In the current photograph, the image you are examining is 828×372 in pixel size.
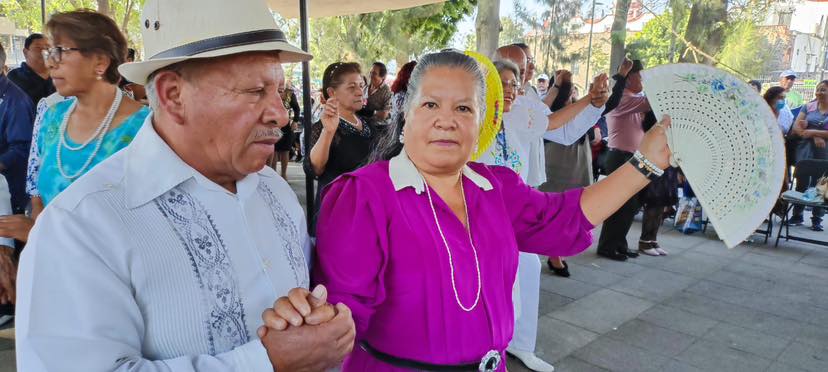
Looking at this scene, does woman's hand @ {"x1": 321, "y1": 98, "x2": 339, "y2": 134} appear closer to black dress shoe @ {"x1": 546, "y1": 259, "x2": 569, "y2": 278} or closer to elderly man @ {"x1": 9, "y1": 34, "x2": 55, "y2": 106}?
elderly man @ {"x1": 9, "y1": 34, "x2": 55, "y2": 106}

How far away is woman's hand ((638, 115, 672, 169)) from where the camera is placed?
180 centimetres

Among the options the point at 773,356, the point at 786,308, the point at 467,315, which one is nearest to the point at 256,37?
the point at 467,315

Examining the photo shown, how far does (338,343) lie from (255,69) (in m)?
0.62

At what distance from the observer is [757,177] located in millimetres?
1692

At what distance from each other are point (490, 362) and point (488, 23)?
10.9 m

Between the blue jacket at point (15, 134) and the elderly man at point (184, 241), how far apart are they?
2794 millimetres

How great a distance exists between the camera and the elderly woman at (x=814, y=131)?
778 cm

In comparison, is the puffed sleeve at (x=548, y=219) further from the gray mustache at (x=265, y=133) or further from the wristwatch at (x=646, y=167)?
the gray mustache at (x=265, y=133)

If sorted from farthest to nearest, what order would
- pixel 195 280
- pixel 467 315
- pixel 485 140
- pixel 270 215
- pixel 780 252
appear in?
pixel 780 252 → pixel 485 140 → pixel 467 315 → pixel 270 215 → pixel 195 280

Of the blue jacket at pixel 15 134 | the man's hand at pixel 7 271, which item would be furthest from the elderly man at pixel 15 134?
the man's hand at pixel 7 271

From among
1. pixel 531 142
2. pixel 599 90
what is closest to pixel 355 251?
pixel 531 142

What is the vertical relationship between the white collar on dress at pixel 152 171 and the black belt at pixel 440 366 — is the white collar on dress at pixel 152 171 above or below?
above

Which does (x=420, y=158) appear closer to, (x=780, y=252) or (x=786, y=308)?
(x=786, y=308)

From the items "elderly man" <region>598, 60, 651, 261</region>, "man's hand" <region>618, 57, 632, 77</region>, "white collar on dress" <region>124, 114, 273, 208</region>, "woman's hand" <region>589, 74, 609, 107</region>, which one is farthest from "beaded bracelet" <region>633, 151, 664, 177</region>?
"elderly man" <region>598, 60, 651, 261</region>
